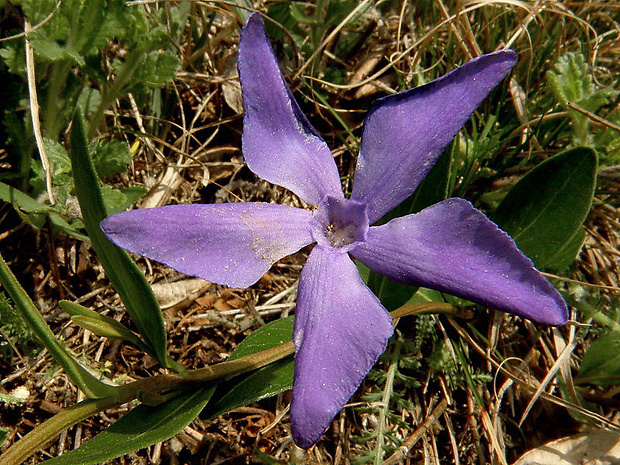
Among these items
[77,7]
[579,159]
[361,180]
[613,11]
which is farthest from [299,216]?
[613,11]

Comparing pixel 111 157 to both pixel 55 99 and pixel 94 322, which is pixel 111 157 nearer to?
pixel 55 99

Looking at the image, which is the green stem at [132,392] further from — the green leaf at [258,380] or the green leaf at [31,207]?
the green leaf at [31,207]

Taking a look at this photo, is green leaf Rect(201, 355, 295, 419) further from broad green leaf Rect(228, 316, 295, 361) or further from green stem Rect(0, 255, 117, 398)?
green stem Rect(0, 255, 117, 398)

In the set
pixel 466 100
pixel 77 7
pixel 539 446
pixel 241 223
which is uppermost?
pixel 77 7

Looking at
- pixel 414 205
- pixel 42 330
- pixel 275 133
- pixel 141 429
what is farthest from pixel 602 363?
pixel 42 330

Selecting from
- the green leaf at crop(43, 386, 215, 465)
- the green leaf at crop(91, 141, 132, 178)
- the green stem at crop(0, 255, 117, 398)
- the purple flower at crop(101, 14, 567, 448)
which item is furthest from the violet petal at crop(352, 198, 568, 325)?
the green leaf at crop(91, 141, 132, 178)

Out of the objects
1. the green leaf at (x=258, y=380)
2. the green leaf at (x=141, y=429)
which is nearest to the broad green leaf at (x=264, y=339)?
the green leaf at (x=258, y=380)

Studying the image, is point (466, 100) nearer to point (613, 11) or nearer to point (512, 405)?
point (512, 405)

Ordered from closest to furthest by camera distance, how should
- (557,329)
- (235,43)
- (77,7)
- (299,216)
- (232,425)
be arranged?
(299,216), (77,7), (232,425), (557,329), (235,43)
